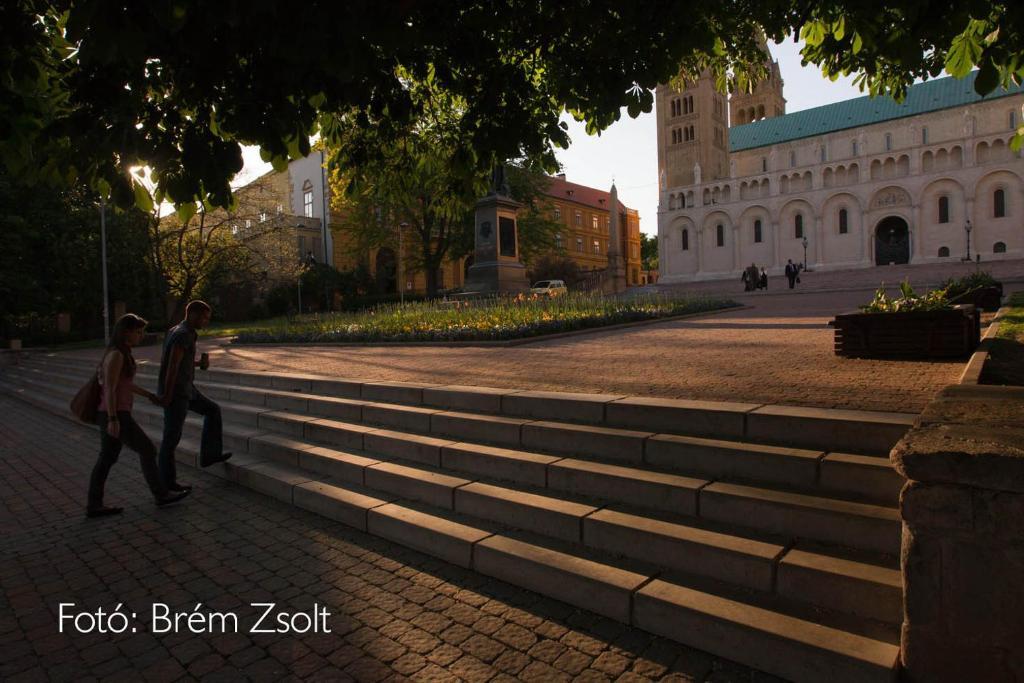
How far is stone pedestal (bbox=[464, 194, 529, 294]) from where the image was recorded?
23.0 m

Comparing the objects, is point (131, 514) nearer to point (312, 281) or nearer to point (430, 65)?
point (430, 65)

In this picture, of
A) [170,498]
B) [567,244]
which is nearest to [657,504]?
[170,498]

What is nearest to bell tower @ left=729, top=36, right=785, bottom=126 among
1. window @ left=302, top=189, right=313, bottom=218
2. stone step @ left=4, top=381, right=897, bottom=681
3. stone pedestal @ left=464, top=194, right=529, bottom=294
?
window @ left=302, top=189, right=313, bottom=218

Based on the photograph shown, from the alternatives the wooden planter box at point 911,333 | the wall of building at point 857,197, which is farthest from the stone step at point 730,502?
the wall of building at point 857,197

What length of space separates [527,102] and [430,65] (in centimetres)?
138

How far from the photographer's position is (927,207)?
6147cm

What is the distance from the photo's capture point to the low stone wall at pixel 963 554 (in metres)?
2.46

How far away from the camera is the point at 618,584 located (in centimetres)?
359

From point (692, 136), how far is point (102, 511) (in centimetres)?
8403

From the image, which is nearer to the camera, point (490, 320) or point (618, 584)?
point (618, 584)

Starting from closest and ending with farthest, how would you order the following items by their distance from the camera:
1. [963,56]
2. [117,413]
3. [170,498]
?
[963,56] < [117,413] < [170,498]

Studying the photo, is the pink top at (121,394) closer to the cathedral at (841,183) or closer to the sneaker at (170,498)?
the sneaker at (170,498)

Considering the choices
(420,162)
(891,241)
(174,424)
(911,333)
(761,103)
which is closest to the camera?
(174,424)

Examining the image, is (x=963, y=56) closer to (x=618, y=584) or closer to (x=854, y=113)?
(x=618, y=584)
